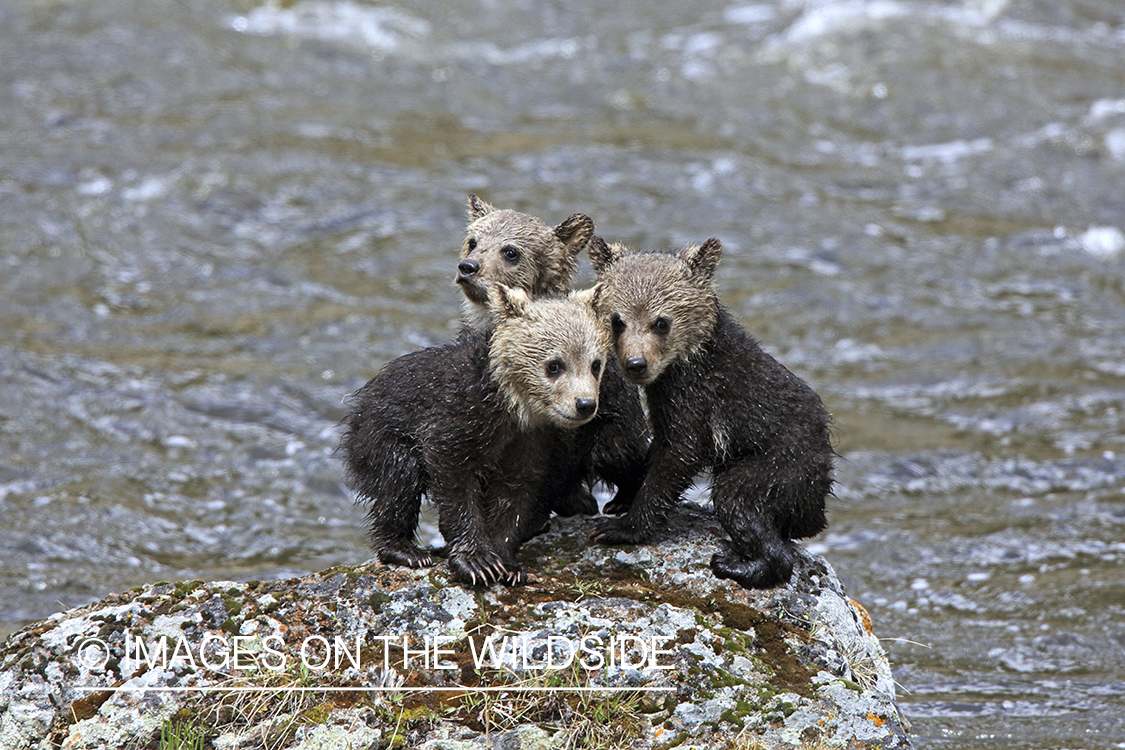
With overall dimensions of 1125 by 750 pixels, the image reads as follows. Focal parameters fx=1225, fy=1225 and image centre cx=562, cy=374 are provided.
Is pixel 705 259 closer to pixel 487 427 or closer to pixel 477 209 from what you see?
pixel 487 427

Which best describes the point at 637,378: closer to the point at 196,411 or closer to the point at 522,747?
the point at 522,747

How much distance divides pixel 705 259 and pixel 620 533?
158cm

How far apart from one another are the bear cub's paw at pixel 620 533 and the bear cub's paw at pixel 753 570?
42 cm

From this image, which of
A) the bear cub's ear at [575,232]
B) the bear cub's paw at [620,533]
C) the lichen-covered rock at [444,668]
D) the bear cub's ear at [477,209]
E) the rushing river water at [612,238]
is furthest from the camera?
the rushing river water at [612,238]

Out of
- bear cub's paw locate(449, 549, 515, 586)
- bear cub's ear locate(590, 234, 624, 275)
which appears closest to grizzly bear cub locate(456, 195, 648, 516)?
bear cub's ear locate(590, 234, 624, 275)

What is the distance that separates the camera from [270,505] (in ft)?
35.6

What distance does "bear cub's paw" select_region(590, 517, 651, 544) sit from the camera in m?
6.57

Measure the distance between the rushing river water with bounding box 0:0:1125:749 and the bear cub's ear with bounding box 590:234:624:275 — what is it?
3.61 metres

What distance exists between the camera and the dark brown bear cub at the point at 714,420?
254 inches

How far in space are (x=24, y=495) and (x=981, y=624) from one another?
8018mm

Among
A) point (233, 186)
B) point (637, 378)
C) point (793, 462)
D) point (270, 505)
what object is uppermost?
point (637, 378)

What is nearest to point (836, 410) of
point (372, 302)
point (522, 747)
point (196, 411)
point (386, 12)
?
point (372, 302)

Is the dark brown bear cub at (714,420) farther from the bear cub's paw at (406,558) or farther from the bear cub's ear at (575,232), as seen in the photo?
the bear cub's paw at (406,558)

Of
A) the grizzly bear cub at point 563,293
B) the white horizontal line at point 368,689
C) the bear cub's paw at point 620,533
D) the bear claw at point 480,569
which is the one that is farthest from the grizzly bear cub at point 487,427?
the white horizontal line at point 368,689
